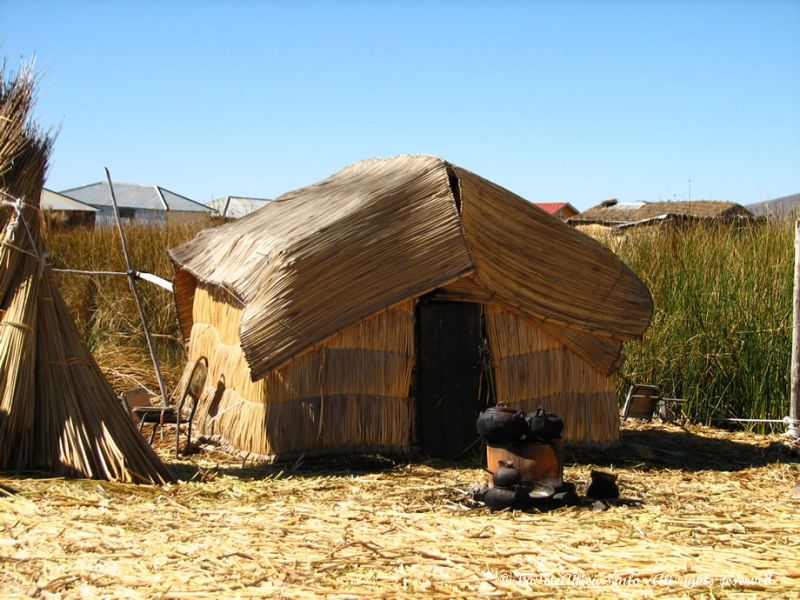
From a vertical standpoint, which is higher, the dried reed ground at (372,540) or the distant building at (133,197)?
the distant building at (133,197)

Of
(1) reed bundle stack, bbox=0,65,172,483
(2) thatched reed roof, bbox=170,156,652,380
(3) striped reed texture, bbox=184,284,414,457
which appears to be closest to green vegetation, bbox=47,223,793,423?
(2) thatched reed roof, bbox=170,156,652,380

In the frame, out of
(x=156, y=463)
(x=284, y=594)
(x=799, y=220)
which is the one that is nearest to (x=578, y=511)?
(x=284, y=594)

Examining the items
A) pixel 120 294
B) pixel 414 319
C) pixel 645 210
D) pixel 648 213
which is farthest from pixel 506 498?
pixel 645 210

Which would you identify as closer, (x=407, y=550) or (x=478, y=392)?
(x=407, y=550)

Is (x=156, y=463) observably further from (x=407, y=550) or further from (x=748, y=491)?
(x=748, y=491)

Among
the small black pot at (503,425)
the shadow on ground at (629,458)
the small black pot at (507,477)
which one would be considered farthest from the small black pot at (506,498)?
the shadow on ground at (629,458)

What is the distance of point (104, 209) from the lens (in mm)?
35406

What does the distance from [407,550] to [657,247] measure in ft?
24.0

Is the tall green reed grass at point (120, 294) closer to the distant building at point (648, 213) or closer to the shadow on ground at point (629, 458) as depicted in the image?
the shadow on ground at point (629, 458)

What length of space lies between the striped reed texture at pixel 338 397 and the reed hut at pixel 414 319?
1cm

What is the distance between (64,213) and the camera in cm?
1838

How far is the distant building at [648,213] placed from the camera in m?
13.5

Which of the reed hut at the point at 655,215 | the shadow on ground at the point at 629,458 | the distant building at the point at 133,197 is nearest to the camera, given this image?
the shadow on ground at the point at 629,458

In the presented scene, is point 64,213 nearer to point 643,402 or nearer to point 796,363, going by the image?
point 643,402
